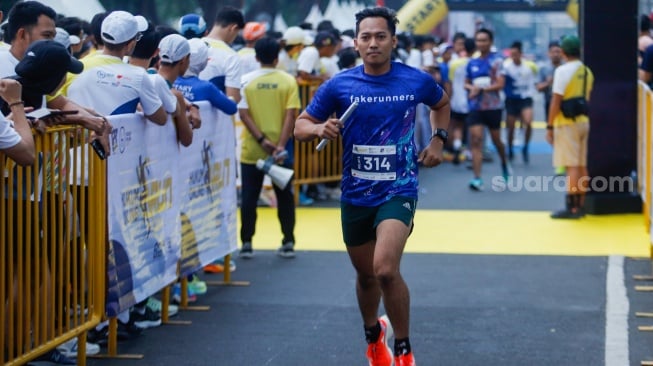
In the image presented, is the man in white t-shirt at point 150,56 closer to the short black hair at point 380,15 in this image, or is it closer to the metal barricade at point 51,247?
the metal barricade at point 51,247

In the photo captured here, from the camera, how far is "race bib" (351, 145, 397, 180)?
7.06m

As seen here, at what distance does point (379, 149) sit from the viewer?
705 cm

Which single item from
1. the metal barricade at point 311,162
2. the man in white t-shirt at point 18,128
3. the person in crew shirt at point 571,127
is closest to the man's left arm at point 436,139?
the man in white t-shirt at point 18,128

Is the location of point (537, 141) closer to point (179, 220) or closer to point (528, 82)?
point (528, 82)

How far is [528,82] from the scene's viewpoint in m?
21.0

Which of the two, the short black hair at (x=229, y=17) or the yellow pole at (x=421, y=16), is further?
the yellow pole at (x=421, y=16)

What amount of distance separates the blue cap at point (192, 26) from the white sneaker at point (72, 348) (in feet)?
13.0

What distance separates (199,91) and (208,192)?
30.7 inches

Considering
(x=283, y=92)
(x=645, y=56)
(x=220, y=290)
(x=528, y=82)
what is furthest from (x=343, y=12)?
(x=220, y=290)

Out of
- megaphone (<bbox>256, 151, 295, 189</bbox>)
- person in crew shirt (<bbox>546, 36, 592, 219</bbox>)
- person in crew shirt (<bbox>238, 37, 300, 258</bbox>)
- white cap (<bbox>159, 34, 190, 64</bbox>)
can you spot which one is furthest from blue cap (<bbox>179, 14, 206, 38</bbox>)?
person in crew shirt (<bbox>546, 36, 592, 219</bbox>)

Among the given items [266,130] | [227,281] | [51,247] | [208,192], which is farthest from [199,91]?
[51,247]

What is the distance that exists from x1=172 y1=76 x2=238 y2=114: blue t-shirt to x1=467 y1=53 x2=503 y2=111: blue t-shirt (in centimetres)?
786

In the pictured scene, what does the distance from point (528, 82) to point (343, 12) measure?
10.4 meters

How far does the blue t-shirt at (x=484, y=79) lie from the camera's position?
677 inches
